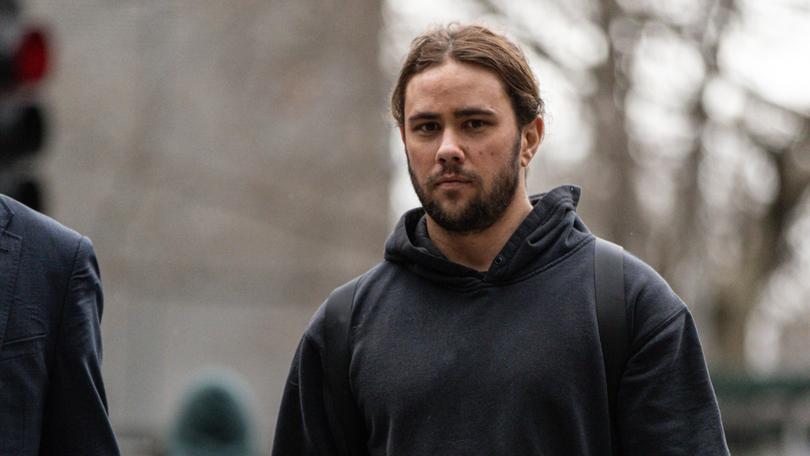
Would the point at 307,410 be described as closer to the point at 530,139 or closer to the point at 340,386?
the point at 340,386

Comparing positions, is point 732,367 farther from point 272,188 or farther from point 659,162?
point 272,188

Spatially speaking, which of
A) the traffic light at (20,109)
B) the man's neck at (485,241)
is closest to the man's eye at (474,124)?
the man's neck at (485,241)

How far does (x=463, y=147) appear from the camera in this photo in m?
4.41

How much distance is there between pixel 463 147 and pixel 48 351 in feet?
3.84

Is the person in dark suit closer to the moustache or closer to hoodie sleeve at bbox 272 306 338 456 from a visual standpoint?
hoodie sleeve at bbox 272 306 338 456

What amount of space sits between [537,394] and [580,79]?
18.4 metres

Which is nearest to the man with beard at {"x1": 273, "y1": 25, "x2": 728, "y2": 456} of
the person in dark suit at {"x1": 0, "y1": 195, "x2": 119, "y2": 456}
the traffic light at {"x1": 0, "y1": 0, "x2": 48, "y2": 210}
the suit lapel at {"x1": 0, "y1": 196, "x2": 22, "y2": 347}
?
the person in dark suit at {"x1": 0, "y1": 195, "x2": 119, "y2": 456}

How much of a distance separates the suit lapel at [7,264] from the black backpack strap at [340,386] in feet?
2.70

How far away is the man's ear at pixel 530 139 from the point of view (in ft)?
14.9

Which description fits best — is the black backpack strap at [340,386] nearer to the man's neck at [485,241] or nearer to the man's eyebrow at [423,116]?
the man's neck at [485,241]

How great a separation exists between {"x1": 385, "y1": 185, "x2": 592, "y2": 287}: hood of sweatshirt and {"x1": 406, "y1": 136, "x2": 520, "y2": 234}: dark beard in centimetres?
8

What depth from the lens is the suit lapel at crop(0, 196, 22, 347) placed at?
4.36m

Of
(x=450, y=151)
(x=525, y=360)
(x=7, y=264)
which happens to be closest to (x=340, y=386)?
(x=525, y=360)

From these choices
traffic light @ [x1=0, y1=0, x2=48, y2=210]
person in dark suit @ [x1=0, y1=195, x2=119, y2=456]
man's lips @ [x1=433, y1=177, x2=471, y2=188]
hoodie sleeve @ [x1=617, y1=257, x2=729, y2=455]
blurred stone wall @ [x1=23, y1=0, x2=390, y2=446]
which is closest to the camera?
hoodie sleeve @ [x1=617, y1=257, x2=729, y2=455]
